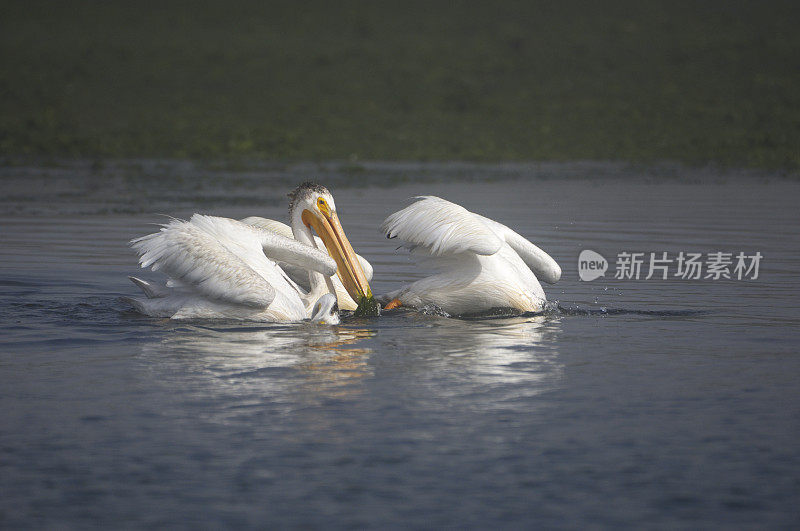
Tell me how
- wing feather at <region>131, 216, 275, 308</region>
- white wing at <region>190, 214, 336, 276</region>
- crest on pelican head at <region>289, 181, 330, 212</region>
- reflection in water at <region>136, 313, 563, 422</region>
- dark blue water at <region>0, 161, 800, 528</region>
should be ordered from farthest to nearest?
1. crest on pelican head at <region>289, 181, 330, 212</region>
2. white wing at <region>190, 214, 336, 276</region>
3. wing feather at <region>131, 216, 275, 308</region>
4. reflection in water at <region>136, 313, 563, 422</region>
5. dark blue water at <region>0, 161, 800, 528</region>

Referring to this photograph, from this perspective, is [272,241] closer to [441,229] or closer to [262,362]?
[441,229]

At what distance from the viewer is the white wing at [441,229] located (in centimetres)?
689

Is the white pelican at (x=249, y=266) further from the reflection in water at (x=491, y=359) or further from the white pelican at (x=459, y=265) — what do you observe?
the reflection in water at (x=491, y=359)

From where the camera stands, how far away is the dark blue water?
3.92 meters

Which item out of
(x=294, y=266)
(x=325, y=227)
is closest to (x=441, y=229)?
(x=325, y=227)

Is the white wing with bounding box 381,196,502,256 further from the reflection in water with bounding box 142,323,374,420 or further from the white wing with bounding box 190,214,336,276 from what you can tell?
the reflection in water with bounding box 142,323,374,420

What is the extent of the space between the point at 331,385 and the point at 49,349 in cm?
161

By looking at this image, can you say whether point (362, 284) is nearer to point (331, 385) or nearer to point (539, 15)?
point (331, 385)

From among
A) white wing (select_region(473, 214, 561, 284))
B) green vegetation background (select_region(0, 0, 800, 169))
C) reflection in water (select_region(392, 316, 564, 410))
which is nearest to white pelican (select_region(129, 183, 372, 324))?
reflection in water (select_region(392, 316, 564, 410))

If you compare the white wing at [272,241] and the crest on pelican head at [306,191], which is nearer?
the white wing at [272,241]

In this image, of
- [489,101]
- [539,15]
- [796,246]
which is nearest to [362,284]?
[796,246]

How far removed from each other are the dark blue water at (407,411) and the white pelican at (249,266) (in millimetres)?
135

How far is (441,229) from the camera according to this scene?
705cm

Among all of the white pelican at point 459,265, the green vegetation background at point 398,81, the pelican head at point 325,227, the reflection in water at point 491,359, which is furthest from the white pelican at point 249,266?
the green vegetation background at point 398,81
